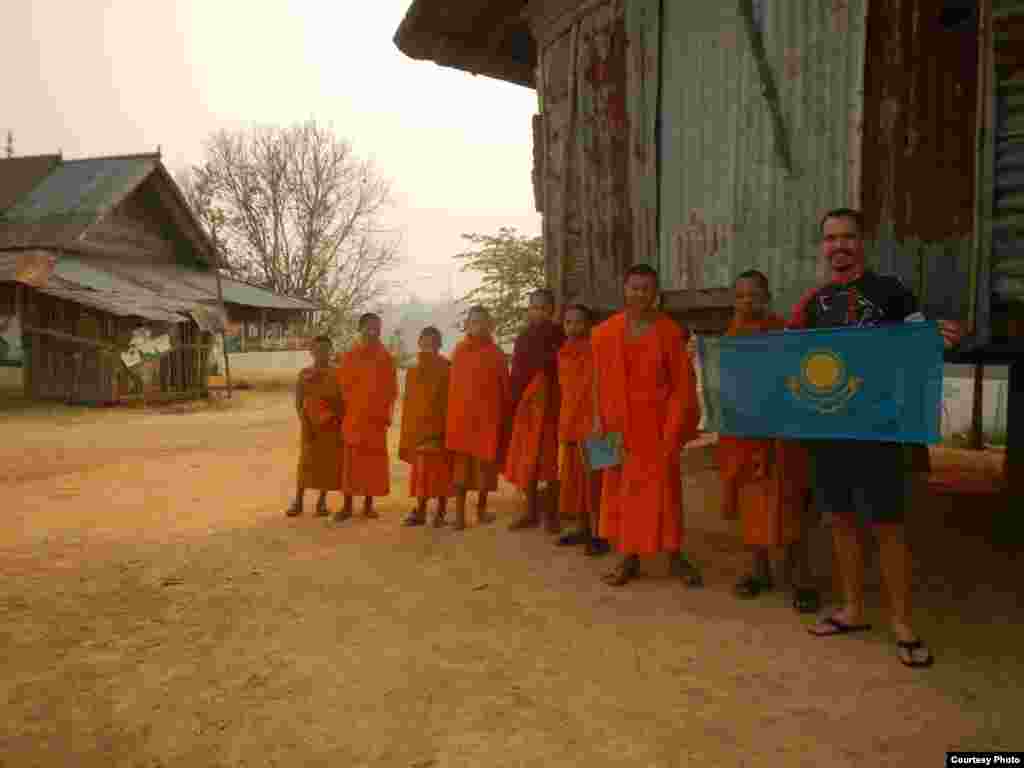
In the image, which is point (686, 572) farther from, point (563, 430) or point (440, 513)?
point (440, 513)

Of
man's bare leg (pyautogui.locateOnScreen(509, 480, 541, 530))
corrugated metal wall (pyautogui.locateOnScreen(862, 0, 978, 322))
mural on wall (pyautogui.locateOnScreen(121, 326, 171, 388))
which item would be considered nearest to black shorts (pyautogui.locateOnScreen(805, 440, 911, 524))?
corrugated metal wall (pyautogui.locateOnScreen(862, 0, 978, 322))

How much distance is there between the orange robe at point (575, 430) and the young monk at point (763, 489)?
106cm

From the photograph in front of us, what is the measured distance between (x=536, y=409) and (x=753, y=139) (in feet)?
8.12

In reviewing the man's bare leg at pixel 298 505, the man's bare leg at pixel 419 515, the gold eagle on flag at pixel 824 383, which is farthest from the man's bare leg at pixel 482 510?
the gold eagle on flag at pixel 824 383

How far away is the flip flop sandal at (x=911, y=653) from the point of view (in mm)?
3133

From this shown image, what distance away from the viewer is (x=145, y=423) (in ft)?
44.5

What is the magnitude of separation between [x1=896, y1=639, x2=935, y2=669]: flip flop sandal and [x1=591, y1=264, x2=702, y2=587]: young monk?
4.31ft

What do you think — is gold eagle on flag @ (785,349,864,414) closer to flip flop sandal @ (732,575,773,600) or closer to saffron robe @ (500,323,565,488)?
flip flop sandal @ (732,575,773,600)

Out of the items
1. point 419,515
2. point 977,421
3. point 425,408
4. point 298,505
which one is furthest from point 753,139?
point 977,421

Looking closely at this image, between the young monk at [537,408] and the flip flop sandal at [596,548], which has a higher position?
the young monk at [537,408]

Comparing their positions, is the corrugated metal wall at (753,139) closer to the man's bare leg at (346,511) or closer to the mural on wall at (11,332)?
the man's bare leg at (346,511)

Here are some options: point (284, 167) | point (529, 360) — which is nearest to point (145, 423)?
point (529, 360)

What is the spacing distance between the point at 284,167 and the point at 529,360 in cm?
3316

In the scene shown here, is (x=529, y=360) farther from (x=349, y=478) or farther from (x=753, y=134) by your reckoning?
(x=753, y=134)
